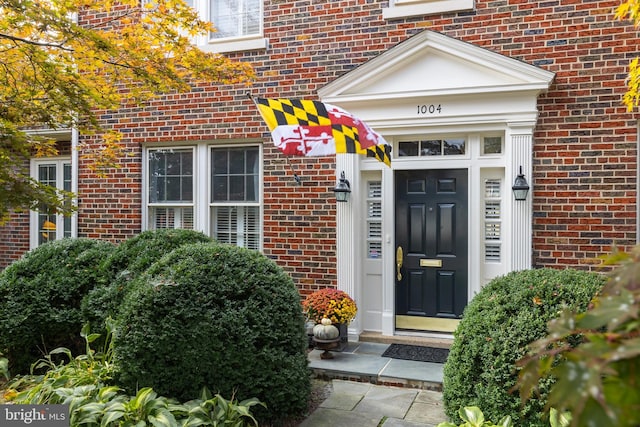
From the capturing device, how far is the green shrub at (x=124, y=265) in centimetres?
499

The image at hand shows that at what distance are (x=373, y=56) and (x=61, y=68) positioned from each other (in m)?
3.59

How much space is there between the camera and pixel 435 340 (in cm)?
617

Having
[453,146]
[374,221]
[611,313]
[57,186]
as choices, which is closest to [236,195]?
[374,221]

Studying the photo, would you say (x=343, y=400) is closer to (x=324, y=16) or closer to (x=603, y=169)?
(x=603, y=169)

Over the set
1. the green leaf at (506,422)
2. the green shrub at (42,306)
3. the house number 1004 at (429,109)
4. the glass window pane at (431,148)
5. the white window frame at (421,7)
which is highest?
the white window frame at (421,7)

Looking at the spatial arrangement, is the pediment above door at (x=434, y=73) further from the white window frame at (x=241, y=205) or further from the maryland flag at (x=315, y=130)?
the white window frame at (x=241, y=205)

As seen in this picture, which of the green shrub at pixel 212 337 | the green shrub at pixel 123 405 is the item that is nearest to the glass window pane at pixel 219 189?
the green shrub at pixel 212 337

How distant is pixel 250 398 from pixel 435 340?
10.1 ft

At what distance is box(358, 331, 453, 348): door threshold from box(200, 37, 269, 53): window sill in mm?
4142

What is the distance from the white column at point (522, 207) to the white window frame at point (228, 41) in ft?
11.7

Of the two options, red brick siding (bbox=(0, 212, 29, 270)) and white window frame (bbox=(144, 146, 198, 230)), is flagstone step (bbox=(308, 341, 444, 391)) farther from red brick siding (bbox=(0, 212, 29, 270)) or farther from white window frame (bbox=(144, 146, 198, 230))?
red brick siding (bbox=(0, 212, 29, 270))

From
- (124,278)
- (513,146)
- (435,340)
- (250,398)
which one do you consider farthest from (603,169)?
(124,278)

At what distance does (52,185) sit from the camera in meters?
8.76

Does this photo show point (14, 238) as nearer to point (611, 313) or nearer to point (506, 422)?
point (506, 422)
